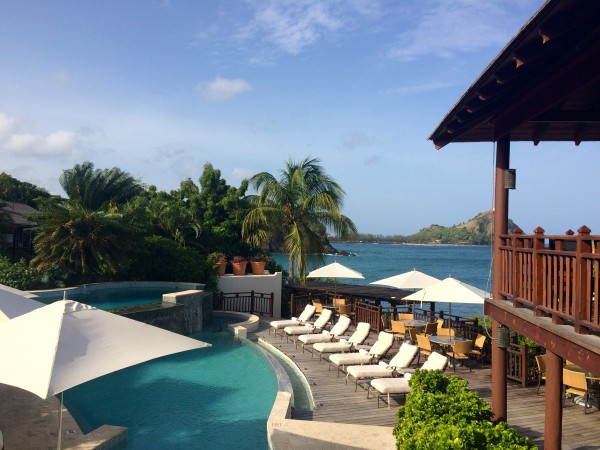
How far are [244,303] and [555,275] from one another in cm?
1594

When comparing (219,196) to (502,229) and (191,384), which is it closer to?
(191,384)

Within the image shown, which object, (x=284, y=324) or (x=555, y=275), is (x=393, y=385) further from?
(x=284, y=324)

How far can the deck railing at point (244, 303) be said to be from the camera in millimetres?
20047

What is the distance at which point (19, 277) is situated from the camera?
1762cm

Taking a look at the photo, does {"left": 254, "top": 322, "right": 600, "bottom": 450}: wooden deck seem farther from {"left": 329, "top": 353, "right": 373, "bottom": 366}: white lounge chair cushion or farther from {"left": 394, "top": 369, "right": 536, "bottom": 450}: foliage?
{"left": 394, "top": 369, "right": 536, "bottom": 450}: foliage

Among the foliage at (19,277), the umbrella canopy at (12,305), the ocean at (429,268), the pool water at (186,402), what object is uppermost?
the umbrella canopy at (12,305)

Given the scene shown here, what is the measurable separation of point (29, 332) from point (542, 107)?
6724 millimetres

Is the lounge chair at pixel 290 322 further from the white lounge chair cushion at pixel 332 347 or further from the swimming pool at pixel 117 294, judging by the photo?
the swimming pool at pixel 117 294

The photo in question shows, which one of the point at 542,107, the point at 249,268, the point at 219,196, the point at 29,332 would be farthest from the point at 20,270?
the point at 542,107

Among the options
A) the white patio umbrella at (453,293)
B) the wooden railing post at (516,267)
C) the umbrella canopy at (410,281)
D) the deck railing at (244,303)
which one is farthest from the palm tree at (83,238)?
the wooden railing post at (516,267)

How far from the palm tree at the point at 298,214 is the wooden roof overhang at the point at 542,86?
14.1m

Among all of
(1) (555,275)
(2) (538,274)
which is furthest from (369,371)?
(1) (555,275)

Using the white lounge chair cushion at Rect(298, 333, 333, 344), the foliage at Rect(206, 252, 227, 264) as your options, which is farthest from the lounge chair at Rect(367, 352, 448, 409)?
the foliage at Rect(206, 252, 227, 264)

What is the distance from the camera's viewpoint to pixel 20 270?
17953 mm
